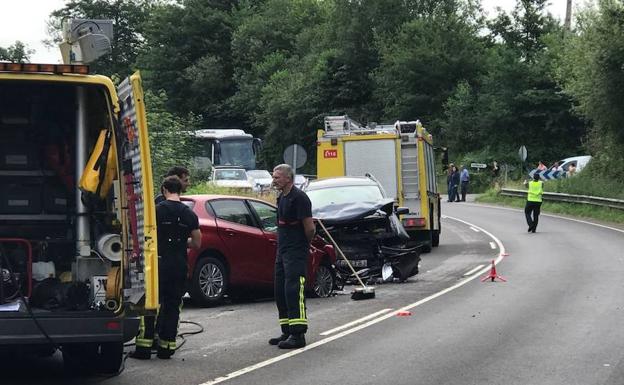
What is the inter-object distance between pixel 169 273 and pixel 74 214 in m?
1.28

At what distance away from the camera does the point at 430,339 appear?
10086mm

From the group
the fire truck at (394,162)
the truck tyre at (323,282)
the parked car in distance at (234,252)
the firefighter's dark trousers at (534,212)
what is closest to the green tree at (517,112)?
the firefighter's dark trousers at (534,212)

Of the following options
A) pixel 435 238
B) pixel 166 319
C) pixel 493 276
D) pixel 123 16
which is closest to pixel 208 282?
pixel 166 319

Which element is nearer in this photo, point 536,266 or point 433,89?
point 536,266

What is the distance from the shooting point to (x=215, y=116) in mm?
73688

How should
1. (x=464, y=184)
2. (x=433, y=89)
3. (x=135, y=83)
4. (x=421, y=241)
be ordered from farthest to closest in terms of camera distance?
1. (x=433, y=89)
2. (x=464, y=184)
3. (x=421, y=241)
4. (x=135, y=83)

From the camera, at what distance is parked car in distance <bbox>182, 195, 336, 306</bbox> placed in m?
12.6

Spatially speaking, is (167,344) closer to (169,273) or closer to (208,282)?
(169,273)

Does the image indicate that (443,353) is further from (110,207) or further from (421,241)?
(421,241)

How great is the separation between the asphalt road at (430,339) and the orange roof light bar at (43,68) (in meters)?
2.60

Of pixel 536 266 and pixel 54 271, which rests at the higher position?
pixel 54 271

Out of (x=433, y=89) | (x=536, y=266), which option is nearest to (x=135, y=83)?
(x=536, y=266)

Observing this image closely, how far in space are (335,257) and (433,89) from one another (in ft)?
159

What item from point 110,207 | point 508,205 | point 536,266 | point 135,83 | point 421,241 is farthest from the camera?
point 508,205
